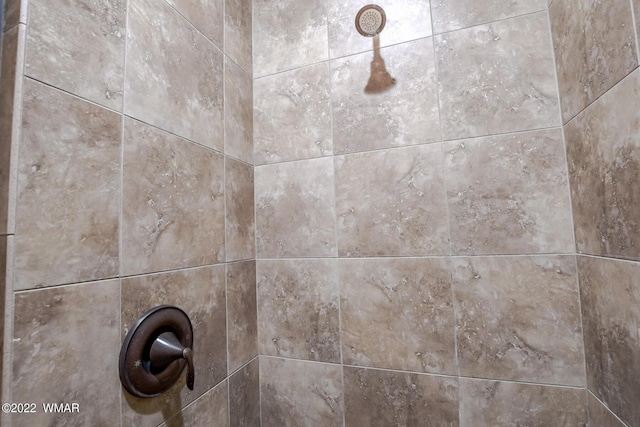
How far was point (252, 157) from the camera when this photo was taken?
1154 mm

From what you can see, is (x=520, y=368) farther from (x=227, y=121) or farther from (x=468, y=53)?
(x=227, y=121)

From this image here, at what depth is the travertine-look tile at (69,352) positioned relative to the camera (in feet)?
1.58

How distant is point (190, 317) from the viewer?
0.81m

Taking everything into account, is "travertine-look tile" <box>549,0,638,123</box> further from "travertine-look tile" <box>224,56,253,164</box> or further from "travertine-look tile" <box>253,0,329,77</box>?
"travertine-look tile" <box>224,56,253,164</box>

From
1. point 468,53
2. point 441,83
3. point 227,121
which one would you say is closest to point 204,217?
point 227,121

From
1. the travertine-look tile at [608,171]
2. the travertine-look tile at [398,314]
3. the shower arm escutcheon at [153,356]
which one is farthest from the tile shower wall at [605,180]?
the shower arm escutcheon at [153,356]

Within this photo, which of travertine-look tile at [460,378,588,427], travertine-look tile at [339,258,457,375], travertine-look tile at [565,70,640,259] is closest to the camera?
travertine-look tile at [565,70,640,259]

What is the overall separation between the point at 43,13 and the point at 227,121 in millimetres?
518

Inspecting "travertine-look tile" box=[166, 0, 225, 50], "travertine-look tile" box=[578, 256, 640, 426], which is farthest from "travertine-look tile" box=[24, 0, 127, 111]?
"travertine-look tile" box=[578, 256, 640, 426]

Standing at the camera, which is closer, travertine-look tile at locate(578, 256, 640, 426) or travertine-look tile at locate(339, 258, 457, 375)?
travertine-look tile at locate(578, 256, 640, 426)

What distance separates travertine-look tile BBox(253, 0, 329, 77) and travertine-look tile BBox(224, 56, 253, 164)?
11cm

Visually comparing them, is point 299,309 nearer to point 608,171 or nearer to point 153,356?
point 153,356

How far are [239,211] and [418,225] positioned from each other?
584 mm

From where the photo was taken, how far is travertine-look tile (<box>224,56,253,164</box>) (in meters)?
1.02
